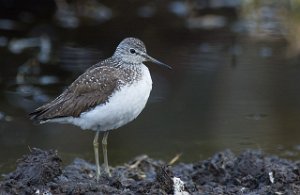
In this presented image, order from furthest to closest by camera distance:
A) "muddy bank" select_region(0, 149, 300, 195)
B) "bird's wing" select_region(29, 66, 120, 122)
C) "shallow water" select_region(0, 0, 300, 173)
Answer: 1. "shallow water" select_region(0, 0, 300, 173)
2. "bird's wing" select_region(29, 66, 120, 122)
3. "muddy bank" select_region(0, 149, 300, 195)

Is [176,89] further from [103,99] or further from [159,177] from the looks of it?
[159,177]

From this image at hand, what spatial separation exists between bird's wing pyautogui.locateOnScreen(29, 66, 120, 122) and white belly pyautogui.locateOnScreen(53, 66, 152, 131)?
0.19 ft

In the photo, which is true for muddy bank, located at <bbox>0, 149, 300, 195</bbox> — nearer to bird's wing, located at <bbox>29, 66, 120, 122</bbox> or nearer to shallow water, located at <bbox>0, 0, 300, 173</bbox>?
bird's wing, located at <bbox>29, 66, 120, 122</bbox>

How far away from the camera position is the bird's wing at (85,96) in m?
6.77

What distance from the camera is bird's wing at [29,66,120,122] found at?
677 cm

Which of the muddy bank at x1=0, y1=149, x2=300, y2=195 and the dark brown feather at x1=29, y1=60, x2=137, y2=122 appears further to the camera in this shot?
the dark brown feather at x1=29, y1=60, x2=137, y2=122

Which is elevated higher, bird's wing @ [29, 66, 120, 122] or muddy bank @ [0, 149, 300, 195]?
bird's wing @ [29, 66, 120, 122]

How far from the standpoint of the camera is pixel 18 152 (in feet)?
27.6

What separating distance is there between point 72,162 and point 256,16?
21.8 feet

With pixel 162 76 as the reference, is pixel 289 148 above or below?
below

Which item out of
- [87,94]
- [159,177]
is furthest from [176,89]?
[159,177]

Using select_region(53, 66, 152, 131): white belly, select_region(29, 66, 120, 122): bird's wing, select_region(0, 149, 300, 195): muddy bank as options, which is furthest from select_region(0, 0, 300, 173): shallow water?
select_region(53, 66, 152, 131): white belly

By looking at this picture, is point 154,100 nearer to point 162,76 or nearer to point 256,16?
point 162,76

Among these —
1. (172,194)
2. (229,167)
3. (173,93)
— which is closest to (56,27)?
(173,93)
